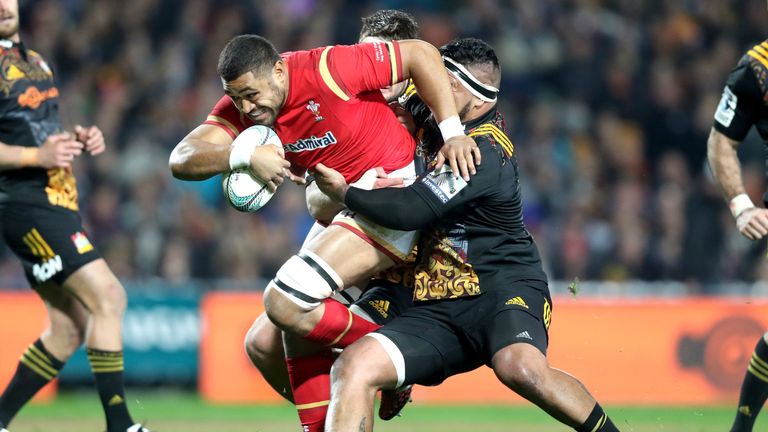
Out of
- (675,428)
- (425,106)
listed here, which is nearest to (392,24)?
(425,106)

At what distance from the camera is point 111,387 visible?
6.48m

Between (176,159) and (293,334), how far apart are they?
1.06 meters

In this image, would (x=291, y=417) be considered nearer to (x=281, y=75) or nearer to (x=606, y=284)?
(x=606, y=284)

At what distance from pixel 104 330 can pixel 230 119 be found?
1.66 meters

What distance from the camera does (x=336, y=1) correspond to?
14.5 metres

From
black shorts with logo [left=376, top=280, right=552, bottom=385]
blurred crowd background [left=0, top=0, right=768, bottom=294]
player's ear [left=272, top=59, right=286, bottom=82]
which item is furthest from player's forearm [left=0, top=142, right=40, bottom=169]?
blurred crowd background [left=0, top=0, right=768, bottom=294]

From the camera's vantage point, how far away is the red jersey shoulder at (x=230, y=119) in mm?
5758

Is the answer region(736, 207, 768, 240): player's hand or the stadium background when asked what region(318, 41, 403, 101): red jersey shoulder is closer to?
region(736, 207, 768, 240): player's hand

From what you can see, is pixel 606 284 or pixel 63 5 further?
A: pixel 63 5

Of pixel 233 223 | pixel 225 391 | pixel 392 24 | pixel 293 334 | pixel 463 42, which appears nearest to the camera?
pixel 293 334

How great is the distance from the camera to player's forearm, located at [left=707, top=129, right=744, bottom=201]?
6262 mm

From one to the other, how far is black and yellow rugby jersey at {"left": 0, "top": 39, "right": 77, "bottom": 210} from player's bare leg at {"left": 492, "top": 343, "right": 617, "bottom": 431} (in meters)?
3.18

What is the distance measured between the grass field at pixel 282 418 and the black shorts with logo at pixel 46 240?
192 cm

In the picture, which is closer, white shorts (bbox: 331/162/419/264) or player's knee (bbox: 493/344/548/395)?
player's knee (bbox: 493/344/548/395)
